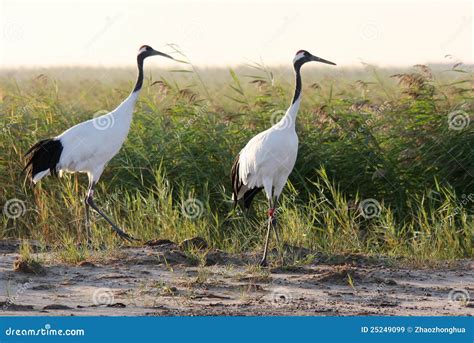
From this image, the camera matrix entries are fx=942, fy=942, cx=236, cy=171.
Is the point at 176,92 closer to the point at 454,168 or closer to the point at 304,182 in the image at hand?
the point at 304,182

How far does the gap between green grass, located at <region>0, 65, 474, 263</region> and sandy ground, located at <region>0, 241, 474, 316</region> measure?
2.50 ft

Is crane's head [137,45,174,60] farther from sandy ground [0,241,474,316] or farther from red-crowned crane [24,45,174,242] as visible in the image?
sandy ground [0,241,474,316]

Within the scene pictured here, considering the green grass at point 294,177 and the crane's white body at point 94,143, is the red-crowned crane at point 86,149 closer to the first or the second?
the crane's white body at point 94,143

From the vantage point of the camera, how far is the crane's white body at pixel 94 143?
361 inches

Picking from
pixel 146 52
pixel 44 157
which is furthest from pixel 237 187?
pixel 146 52

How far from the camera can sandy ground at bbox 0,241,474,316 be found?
243 inches

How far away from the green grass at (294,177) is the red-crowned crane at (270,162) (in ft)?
1.12

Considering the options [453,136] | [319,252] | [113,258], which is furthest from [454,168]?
[113,258]

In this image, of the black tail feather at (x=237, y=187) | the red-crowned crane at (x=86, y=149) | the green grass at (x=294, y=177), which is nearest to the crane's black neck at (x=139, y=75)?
the red-crowned crane at (x=86, y=149)

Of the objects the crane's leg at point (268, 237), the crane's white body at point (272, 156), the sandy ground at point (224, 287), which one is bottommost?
the sandy ground at point (224, 287)

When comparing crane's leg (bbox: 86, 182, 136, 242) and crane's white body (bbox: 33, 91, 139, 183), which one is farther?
crane's white body (bbox: 33, 91, 139, 183)

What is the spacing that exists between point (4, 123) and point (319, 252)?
4.11 metres

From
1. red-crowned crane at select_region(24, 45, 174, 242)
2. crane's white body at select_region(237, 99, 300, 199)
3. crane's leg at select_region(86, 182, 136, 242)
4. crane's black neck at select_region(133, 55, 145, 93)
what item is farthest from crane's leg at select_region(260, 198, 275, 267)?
crane's black neck at select_region(133, 55, 145, 93)

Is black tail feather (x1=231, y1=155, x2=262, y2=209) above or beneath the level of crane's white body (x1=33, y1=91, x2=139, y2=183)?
beneath
